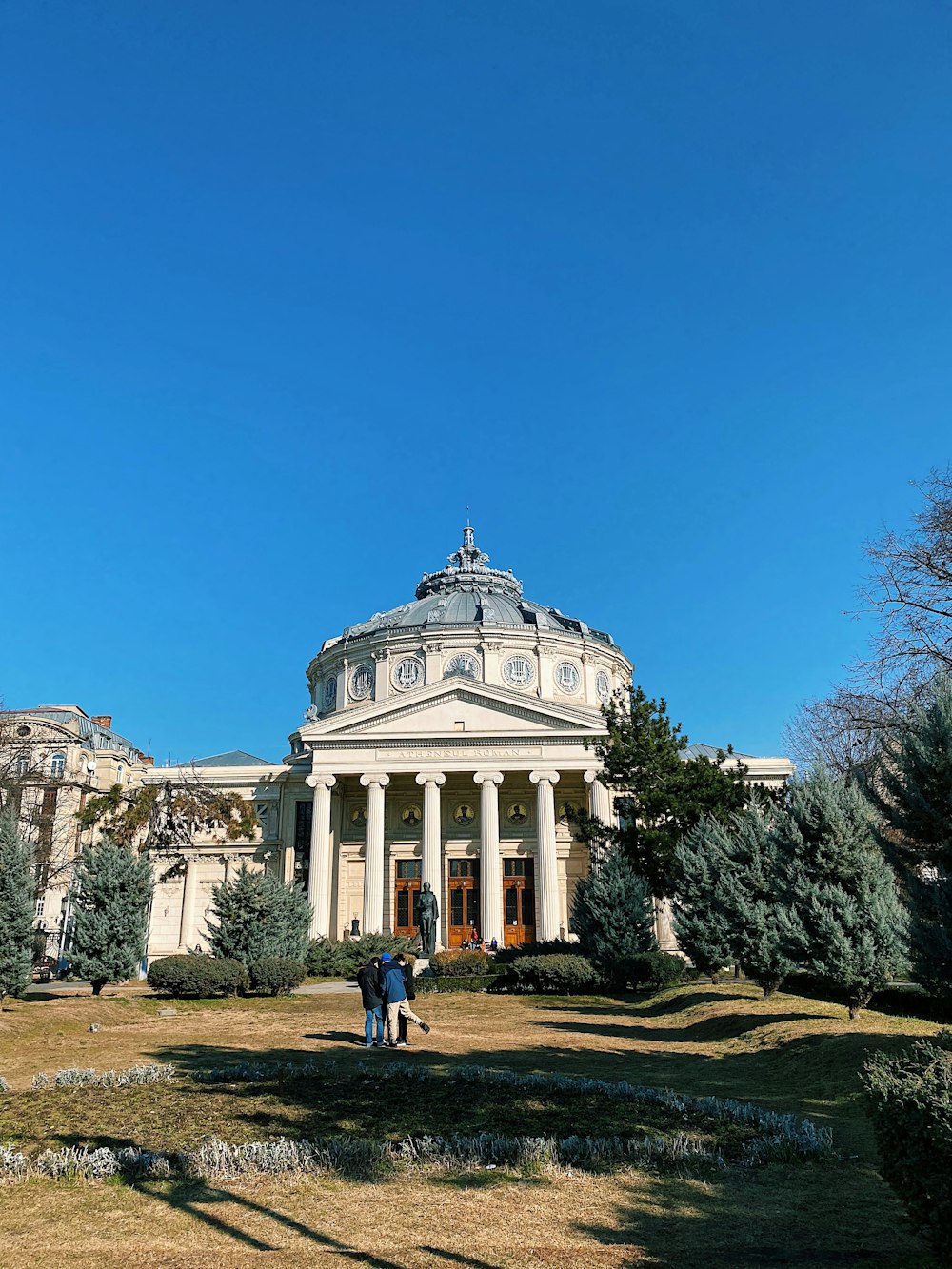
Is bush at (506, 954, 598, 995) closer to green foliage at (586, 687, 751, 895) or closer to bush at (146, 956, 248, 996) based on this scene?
green foliage at (586, 687, 751, 895)

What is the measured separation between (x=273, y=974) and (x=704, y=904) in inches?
538

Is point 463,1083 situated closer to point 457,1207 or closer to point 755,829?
point 457,1207

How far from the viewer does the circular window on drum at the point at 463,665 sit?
65.1 m

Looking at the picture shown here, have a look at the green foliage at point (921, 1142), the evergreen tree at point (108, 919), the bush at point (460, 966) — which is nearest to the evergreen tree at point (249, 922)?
the evergreen tree at point (108, 919)

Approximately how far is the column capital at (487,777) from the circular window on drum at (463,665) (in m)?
10.9

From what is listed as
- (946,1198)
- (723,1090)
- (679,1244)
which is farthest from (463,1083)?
(946,1198)

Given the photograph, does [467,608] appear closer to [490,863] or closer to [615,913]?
[490,863]

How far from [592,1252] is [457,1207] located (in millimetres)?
1424

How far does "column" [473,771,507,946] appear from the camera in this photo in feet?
174

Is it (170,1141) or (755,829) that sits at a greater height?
(755,829)

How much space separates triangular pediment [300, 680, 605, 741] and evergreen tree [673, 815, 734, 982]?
2594 cm

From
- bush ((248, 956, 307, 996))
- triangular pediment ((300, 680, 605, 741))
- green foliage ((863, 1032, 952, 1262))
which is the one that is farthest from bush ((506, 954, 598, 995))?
green foliage ((863, 1032, 952, 1262))

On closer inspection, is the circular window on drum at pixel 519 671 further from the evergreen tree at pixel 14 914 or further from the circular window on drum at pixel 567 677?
the evergreen tree at pixel 14 914

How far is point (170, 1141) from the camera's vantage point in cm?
1041
